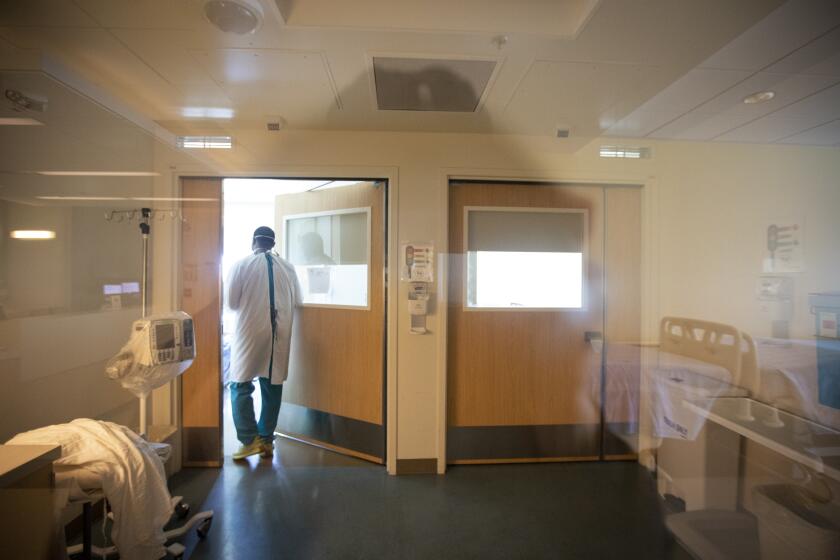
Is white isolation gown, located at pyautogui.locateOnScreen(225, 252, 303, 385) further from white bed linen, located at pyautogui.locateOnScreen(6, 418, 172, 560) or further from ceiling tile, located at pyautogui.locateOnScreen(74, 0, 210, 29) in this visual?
ceiling tile, located at pyautogui.locateOnScreen(74, 0, 210, 29)

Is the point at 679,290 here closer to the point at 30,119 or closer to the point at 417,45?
the point at 417,45

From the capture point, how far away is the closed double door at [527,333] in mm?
1962

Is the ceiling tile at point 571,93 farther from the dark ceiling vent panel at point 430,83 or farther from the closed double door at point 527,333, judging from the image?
the closed double door at point 527,333

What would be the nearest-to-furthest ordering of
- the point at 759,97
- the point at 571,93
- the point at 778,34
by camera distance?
the point at 778,34 < the point at 759,97 < the point at 571,93

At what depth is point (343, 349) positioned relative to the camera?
2.13m

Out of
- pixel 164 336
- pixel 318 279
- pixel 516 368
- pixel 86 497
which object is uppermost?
pixel 318 279

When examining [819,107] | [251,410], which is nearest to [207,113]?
[251,410]

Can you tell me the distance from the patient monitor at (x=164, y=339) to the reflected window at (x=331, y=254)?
852 mm

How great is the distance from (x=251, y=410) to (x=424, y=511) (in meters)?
1.31

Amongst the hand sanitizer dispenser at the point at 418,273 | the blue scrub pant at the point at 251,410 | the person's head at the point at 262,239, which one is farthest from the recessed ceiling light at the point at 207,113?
the blue scrub pant at the point at 251,410

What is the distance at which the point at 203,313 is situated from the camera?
6.40 ft

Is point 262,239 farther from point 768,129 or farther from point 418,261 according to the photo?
point 768,129

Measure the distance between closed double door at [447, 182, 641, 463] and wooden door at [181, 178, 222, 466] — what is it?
153 cm

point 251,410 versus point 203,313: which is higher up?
point 203,313
